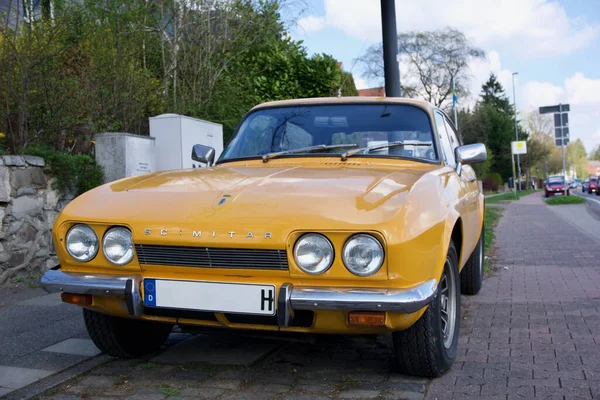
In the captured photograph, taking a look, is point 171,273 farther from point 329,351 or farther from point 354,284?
point 329,351

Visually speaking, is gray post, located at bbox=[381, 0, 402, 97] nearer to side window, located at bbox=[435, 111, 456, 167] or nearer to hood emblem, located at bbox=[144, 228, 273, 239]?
side window, located at bbox=[435, 111, 456, 167]

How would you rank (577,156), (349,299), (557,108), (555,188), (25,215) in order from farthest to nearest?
1. (577,156)
2. (555,188)
3. (557,108)
4. (25,215)
5. (349,299)

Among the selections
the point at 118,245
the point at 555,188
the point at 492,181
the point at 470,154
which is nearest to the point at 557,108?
the point at 470,154

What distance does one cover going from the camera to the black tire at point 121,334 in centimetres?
370

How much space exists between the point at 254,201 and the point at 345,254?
0.56 metres

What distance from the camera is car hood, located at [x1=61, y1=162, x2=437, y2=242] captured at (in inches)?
117

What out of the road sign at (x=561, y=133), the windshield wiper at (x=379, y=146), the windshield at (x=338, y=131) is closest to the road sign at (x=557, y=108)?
the road sign at (x=561, y=133)

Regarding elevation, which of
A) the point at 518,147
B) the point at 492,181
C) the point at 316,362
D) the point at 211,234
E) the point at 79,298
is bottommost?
the point at 492,181

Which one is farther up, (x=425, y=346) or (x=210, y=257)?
(x=210, y=257)

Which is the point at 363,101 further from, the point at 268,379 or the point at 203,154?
the point at 268,379

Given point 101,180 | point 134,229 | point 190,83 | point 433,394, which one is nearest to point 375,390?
point 433,394

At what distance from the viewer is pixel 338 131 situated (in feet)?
14.6

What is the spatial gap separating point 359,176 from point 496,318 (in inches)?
84.9

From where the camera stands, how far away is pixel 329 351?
4074 millimetres
